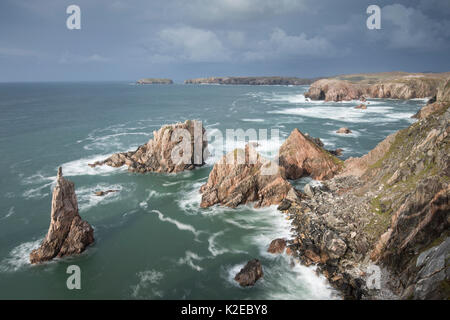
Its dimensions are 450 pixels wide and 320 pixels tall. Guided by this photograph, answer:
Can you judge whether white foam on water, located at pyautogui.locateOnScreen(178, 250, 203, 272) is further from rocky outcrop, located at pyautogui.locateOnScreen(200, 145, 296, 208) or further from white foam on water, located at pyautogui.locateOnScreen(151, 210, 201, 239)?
rocky outcrop, located at pyautogui.locateOnScreen(200, 145, 296, 208)

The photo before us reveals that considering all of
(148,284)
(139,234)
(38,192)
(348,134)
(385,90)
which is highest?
(385,90)

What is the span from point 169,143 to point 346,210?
1496 inches

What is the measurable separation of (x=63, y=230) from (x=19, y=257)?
6187 mm

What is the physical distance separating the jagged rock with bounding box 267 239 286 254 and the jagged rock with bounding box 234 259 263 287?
11.1 ft

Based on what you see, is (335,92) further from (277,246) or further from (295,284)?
(295,284)

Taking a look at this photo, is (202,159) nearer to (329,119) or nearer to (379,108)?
(329,119)

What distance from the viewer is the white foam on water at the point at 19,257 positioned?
3284cm

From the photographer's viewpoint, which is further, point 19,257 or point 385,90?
point 385,90

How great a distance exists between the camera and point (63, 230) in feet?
113

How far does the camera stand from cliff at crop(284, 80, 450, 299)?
923 inches

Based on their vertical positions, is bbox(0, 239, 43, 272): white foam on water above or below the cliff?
below

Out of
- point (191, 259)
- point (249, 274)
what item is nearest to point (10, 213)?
point (191, 259)

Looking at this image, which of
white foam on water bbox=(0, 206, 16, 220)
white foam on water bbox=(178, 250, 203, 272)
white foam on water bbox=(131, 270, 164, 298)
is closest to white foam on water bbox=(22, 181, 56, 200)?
white foam on water bbox=(0, 206, 16, 220)

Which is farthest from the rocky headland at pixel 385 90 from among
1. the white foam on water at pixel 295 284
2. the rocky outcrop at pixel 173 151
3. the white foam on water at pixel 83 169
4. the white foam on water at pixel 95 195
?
the white foam on water at pixel 295 284
